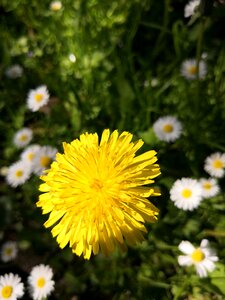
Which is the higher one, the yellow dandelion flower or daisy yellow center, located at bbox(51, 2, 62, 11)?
daisy yellow center, located at bbox(51, 2, 62, 11)

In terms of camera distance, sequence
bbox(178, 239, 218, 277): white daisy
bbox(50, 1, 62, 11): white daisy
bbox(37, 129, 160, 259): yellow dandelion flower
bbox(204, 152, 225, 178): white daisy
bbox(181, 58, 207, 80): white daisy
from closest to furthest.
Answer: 1. bbox(37, 129, 160, 259): yellow dandelion flower
2. bbox(178, 239, 218, 277): white daisy
3. bbox(204, 152, 225, 178): white daisy
4. bbox(181, 58, 207, 80): white daisy
5. bbox(50, 1, 62, 11): white daisy

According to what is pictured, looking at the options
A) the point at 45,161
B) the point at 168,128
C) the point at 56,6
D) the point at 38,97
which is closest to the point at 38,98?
the point at 38,97

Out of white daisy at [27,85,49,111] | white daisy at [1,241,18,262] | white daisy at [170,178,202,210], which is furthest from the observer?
white daisy at [27,85,49,111]

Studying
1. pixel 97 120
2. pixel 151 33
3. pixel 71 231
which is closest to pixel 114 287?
pixel 71 231

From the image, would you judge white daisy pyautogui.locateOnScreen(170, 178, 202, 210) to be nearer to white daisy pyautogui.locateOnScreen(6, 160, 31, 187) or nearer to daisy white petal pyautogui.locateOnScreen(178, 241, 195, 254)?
daisy white petal pyautogui.locateOnScreen(178, 241, 195, 254)

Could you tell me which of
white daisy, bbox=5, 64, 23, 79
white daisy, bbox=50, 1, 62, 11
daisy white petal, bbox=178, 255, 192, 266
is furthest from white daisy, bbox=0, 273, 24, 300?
white daisy, bbox=50, 1, 62, 11

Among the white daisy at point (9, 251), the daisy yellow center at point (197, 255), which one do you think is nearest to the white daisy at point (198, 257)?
the daisy yellow center at point (197, 255)

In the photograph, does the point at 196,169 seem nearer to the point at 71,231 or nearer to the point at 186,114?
the point at 186,114
